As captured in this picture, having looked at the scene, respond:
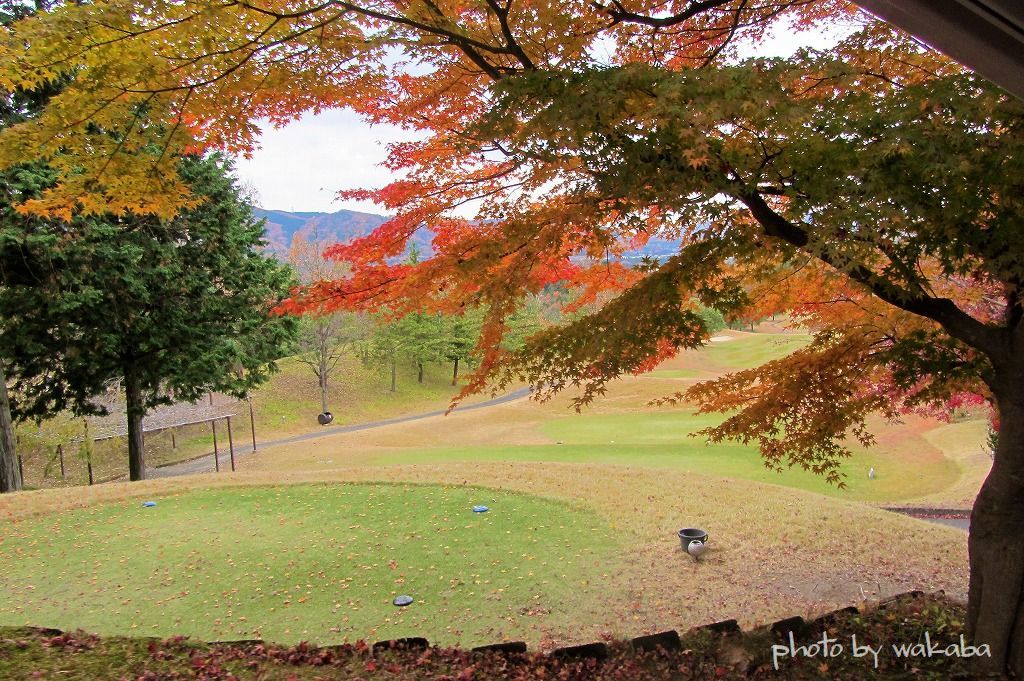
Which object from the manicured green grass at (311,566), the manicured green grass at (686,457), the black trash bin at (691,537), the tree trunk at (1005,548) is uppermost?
the tree trunk at (1005,548)

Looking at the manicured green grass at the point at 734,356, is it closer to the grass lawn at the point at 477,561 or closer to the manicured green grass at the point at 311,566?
the grass lawn at the point at 477,561

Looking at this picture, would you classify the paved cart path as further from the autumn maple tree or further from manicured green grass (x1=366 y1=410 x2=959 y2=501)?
the autumn maple tree

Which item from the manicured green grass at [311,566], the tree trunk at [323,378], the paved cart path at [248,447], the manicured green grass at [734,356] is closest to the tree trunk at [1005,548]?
the manicured green grass at [311,566]

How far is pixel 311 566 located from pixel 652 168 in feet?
20.7

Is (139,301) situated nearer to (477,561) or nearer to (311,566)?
(311,566)

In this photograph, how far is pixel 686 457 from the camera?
1753 centimetres

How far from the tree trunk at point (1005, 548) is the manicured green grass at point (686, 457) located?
8.33 meters

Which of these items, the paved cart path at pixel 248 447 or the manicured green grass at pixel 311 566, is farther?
the paved cart path at pixel 248 447

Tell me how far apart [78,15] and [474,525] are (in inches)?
285

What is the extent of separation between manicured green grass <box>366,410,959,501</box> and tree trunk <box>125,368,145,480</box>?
6.78 metres

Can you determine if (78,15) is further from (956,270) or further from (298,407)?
(298,407)

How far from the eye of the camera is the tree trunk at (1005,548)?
3.99 metres

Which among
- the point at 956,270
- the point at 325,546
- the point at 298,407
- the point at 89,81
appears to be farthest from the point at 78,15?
the point at 298,407

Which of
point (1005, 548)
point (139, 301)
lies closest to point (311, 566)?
point (1005, 548)
